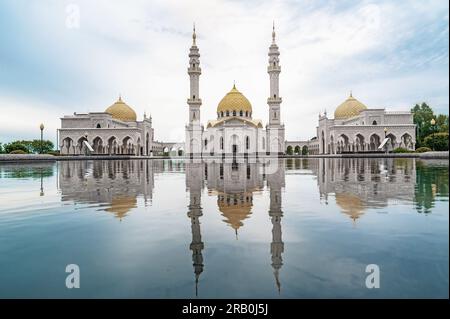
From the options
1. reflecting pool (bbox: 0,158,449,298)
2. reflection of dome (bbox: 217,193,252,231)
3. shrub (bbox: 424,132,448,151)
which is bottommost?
reflecting pool (bbox: 0,158,449,298)

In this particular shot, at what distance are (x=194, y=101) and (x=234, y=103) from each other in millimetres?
8404

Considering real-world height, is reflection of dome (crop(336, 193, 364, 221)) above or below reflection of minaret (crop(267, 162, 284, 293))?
above

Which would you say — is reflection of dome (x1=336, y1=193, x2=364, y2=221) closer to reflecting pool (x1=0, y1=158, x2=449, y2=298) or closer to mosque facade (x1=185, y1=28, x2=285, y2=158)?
reflecting pool (x1=0, y1=158, x2=449, y2=298)

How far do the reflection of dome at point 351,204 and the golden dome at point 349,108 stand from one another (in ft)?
180

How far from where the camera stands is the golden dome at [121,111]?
196ft

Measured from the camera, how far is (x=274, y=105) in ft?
190

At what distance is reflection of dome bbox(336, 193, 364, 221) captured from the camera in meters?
5.63

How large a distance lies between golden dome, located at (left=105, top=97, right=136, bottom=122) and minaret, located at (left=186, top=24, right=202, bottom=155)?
11.2 m

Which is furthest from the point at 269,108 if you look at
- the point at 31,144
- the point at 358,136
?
the point at 31,144

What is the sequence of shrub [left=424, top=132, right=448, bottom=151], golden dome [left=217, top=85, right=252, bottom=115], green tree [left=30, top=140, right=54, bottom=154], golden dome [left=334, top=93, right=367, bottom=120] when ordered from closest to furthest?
shrub [left=424, top=132, right=448, bottom=151] < golden dome [left=334, top=93, right=367, bottom=120] < golden dome [left=217, top=85, right=252, bottom=115] < green tree [left=30, top=140, right=54, bottom=154]

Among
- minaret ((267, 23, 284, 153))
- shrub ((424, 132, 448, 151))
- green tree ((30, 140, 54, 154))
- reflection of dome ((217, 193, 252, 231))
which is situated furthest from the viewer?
green tree ((30, 140, 54, 154))

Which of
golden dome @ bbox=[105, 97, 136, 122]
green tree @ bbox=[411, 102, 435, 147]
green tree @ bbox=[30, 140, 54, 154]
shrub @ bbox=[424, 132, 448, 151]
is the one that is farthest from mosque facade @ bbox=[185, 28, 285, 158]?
green tree @ bbox=[30, 140, 54, 154]

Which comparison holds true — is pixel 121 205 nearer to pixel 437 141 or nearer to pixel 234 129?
pixel 437 141

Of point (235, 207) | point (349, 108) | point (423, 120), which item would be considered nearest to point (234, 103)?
point (349, 108)
